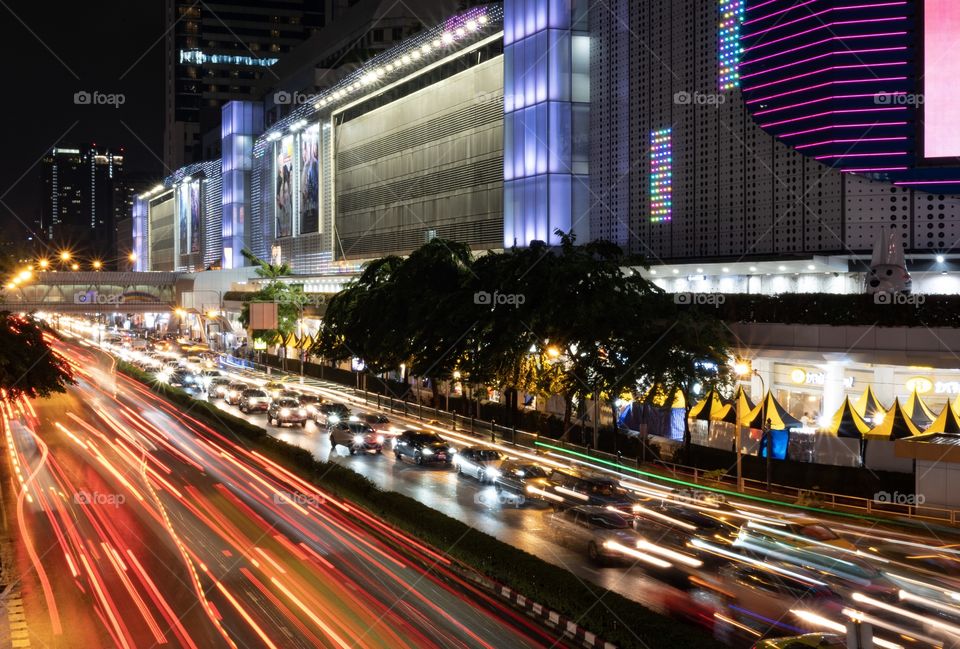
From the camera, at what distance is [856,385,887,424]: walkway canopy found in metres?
34.2

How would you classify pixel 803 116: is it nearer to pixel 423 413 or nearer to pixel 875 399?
pixel 875 399

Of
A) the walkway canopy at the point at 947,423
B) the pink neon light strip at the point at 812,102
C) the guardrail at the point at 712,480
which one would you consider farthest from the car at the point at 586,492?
the pink neon light strip at the point at 812,102

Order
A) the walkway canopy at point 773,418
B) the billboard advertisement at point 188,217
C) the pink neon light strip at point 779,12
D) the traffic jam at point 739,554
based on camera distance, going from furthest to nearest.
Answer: the billboard advertisement at point 188,217 → the pink neon light strip at point 779,12 → the walkway canopy at point 773,418 → the traffic jam at point 739,554

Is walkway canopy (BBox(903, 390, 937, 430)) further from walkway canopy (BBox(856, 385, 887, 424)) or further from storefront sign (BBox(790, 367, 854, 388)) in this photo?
storefront sign (BBox(790, 367, 854, 388))

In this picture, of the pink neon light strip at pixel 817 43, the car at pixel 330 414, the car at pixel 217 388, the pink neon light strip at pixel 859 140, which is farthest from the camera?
the car at pixel 217 388

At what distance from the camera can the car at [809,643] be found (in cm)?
1387

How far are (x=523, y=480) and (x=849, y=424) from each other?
39.3 ft

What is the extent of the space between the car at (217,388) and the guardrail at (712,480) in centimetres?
1589

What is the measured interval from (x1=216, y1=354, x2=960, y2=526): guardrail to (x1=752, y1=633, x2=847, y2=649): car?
15.8 metres

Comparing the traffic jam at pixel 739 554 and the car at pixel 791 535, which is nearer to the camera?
the traffic jam at pixel 739 554

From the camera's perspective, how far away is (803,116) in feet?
140

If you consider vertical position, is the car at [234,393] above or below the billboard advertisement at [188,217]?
below

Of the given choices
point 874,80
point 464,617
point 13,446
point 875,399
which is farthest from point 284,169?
point 464,617

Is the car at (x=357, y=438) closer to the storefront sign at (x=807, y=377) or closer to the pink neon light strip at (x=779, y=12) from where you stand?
the storefront sign at (x=807, y=377)
